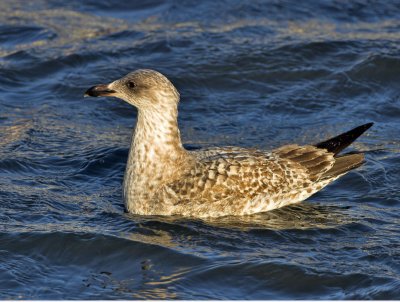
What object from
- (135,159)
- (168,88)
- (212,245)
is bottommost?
(212,245)

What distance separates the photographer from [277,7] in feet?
50.0

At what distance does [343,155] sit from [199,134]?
2302 millimetres

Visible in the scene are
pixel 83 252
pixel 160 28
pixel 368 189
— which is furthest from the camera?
pixel 160 28

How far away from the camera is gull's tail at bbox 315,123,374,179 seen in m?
9.88

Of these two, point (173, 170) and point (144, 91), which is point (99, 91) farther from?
point (173, 170)

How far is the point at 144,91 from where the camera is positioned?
9320 mm

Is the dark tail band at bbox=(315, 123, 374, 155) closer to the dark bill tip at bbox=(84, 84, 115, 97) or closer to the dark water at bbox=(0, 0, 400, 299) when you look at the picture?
the dark water at bbox=(0, 0, 400, 299)

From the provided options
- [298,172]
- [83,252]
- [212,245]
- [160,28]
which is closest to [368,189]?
[298,172]

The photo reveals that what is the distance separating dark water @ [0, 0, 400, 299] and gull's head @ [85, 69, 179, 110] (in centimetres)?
109

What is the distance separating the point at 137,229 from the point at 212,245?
0.75 metres

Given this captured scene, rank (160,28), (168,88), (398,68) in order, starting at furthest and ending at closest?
(160,28), (398,68), (168,88)

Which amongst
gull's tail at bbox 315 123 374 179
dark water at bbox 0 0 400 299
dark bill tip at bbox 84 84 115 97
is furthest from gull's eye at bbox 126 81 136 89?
gull's tail at bbox 315 123 374 179

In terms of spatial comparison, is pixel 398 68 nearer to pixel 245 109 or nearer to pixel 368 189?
pixel 245 109

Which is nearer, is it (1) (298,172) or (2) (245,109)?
(1) (298,172)
